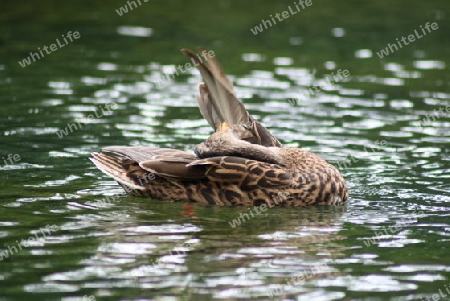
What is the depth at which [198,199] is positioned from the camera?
10781 millimetres

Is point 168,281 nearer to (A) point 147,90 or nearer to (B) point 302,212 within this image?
(B) point 302,212

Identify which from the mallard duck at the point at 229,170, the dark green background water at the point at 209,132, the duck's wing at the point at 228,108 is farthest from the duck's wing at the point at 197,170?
the duck's wing at the point at 228,108

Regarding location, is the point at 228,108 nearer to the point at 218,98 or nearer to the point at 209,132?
the point at 218,98

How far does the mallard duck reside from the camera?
1052 cm

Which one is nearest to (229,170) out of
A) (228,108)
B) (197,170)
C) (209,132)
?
(197,170)

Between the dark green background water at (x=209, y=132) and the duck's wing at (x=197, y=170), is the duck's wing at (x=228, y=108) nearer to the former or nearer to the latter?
the duck's wing at (x=197, y=170)

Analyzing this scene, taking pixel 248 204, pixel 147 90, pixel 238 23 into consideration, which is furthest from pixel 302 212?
pixel 238 23

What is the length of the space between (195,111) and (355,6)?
34.1ft

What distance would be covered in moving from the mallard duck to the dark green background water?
0.60 ft

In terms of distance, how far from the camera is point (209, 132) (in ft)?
46.9

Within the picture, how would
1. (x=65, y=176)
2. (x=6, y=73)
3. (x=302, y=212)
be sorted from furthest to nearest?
(x=6, y=73) < (x=65, y=176) < (x=302, y=212)

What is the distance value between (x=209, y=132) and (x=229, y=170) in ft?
12.6

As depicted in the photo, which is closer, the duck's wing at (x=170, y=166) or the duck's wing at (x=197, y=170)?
the duck's wing at (x=197, y=170)

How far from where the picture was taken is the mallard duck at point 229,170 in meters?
10.5
